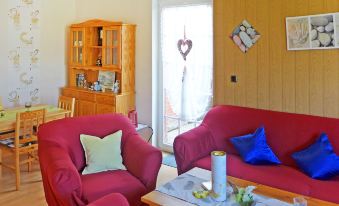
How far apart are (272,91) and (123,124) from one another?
1.65 meters

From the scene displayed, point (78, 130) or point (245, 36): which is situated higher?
point (245, 36)

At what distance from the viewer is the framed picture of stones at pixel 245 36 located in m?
3.59

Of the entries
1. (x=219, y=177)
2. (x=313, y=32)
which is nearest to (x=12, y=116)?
(x=219, y=177)

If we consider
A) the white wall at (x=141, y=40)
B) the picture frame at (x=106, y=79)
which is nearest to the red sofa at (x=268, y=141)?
the white wall at (x=141, y=40)

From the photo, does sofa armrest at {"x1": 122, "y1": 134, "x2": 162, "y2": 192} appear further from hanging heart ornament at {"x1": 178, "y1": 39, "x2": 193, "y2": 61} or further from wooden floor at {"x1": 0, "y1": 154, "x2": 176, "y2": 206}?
hanging heart ornament at {"x1": 178, "y1": 39, "x2": 193, "y2": 61}

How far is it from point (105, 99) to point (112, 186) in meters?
2.39

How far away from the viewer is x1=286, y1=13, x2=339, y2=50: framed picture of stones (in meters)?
3.05

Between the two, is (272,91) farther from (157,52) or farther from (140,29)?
(140,29)

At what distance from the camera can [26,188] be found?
11.1 ft

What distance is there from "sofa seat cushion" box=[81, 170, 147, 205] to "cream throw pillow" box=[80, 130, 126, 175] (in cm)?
7

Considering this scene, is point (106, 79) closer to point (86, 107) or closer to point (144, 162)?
point (86, 107)

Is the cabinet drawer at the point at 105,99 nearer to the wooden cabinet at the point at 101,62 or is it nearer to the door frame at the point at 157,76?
the wooden cabinet at the point at 101,62

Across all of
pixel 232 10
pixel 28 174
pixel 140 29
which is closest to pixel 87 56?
pixel 140 29

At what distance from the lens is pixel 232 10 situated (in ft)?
12.2
